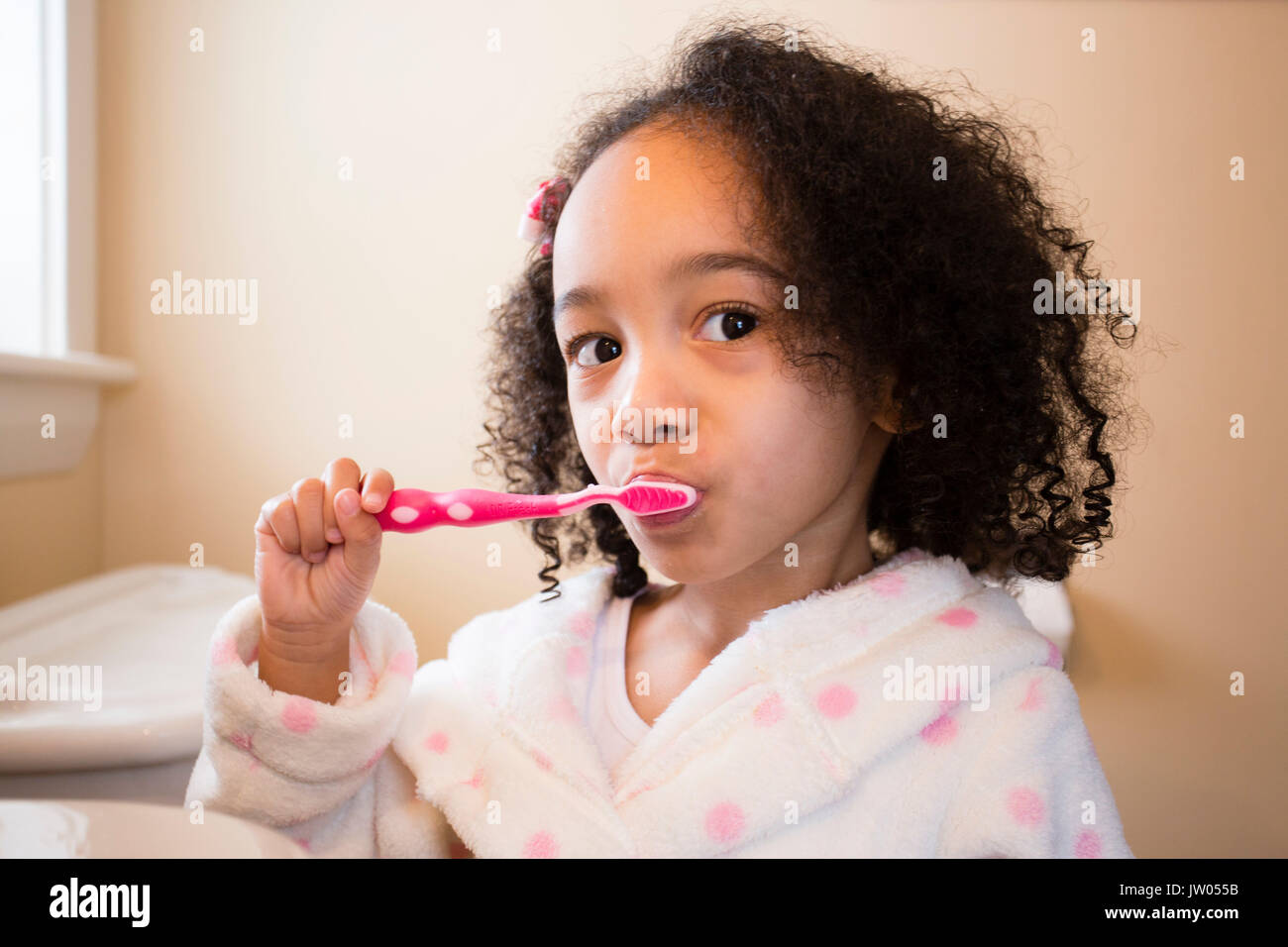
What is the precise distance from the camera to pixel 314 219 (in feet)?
3.42

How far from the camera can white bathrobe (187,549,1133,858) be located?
450 mm

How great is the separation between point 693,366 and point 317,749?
28cm

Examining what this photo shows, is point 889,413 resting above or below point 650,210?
below

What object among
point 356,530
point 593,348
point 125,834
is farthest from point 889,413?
point 125,834

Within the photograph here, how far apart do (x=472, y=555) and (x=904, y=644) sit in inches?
25.8

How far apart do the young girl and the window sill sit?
1.71ft

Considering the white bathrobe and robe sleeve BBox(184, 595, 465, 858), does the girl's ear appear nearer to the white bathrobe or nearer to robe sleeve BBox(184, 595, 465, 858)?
the white bathrobe

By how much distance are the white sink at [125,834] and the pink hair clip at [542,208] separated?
435 millimetres

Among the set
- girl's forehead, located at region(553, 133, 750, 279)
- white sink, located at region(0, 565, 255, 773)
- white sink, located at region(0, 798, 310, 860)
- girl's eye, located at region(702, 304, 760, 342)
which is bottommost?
white sink, located at region(0, 565, 255, 773)

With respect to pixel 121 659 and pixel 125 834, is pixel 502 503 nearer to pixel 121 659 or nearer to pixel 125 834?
pixel 125 834

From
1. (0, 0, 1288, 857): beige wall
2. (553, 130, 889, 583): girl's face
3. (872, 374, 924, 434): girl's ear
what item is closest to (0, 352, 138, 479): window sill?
(0, 0, 1288, 857): beige wall

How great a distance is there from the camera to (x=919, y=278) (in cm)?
52
